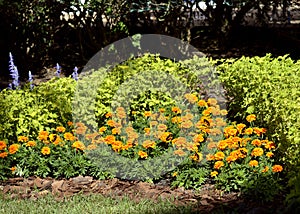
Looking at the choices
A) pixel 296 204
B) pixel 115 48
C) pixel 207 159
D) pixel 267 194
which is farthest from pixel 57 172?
pixel 115 48

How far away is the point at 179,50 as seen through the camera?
36.2 feet

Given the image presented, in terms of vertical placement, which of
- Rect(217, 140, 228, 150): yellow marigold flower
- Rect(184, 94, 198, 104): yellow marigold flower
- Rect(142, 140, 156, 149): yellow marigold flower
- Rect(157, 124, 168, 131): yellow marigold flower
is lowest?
Rect(142, 140, 156, 149): yellow marigold flower

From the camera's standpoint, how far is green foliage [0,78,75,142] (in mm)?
5613

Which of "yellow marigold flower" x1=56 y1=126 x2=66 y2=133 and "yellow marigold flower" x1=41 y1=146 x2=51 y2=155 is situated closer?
"yellow marigold flower" x1=41 y1=146 x2=51 y2=155

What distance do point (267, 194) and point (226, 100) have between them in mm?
2270

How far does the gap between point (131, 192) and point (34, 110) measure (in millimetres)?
1483

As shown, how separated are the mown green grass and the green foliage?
0.93 m

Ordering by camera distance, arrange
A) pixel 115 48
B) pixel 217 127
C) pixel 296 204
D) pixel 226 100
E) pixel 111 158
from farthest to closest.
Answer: pixel 115 48, pixel 226 100, pixel 217 127, pixel 111 158, pixel 296 204

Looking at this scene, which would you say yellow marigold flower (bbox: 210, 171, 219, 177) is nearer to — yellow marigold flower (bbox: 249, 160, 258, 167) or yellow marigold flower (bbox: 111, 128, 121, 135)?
yellow marigold flower (bbox: 249, 160, 258, 167)

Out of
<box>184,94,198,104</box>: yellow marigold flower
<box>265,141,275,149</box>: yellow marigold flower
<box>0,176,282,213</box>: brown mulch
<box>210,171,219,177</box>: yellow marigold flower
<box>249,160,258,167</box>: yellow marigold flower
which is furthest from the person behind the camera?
<box>184,94,198,104</box>: yellow marigold flower

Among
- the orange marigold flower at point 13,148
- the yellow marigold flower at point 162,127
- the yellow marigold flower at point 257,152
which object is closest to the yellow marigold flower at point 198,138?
the yellow marigold flower at point 162,127

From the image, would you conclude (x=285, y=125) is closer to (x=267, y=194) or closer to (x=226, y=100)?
(x=267, y=194)

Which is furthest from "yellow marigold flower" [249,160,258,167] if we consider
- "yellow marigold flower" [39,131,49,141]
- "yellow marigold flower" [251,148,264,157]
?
"yellow marigold flower" [39,131,49,141]

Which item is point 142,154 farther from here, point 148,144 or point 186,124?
point 186,124
